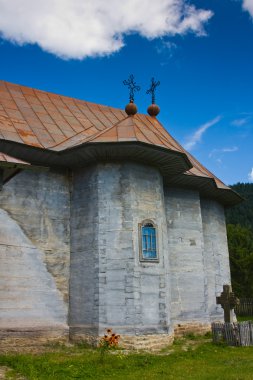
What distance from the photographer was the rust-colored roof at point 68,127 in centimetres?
1275

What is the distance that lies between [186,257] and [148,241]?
10.8 feet

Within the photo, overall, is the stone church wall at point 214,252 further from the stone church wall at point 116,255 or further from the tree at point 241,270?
the tree at point 241,270

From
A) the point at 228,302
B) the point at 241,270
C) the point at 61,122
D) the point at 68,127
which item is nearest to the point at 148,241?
the point at 228,302

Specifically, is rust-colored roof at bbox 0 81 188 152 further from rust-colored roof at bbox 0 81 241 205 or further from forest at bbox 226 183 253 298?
forest at bbox 226 183 253 298

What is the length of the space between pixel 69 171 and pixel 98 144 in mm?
1971

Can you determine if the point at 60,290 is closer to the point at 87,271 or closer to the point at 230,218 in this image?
the point at 87,271

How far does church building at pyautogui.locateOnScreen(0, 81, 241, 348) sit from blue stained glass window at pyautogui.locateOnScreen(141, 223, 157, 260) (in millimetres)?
30

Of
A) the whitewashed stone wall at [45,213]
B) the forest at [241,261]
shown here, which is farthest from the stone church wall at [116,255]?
the forest at [241,261]

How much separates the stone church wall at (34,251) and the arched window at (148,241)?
2.38 meters

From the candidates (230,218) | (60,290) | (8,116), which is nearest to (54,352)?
(60,290)

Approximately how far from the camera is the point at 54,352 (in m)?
11.4

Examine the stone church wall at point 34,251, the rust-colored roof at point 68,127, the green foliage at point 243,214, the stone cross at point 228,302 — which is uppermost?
the green foliage at point 243,214

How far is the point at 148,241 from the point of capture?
12508 mm

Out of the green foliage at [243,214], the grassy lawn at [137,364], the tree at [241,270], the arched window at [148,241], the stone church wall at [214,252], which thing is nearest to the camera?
the grassy lawn at [137,364]
